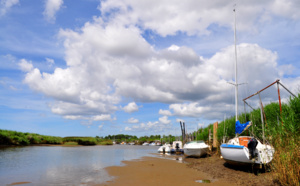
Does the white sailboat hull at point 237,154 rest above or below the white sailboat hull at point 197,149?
above

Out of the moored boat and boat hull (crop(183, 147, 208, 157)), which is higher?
the moored boat

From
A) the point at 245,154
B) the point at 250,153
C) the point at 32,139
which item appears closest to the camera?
the point at 250,153

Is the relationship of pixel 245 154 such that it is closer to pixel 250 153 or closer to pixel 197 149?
pixel 250 153

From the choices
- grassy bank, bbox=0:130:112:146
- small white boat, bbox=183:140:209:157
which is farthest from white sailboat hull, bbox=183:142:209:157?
grassy bank, bbox=0:130:112:146

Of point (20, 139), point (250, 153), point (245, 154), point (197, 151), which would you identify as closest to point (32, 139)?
point (20, 139)

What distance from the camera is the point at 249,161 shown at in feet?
38.7

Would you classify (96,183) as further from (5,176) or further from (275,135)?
(275,135)

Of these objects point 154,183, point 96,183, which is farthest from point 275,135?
point 96,183

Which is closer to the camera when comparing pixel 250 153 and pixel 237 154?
pixel 250 153

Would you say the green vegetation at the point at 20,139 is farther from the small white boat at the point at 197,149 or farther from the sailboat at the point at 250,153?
the sailboat at the point at 250,153

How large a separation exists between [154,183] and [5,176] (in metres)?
9.57

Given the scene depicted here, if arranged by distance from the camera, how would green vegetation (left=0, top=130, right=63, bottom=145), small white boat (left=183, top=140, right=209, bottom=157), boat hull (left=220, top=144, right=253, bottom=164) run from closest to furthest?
boat hull (left=220, top=144, right=253, bottom=164), small white boat (left=183, top=140, right=209, bottom=157), green vegetation (left=0, top=130, right=63, bottom=145)

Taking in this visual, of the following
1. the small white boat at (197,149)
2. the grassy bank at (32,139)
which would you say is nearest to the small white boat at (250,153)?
the small white boat at (197,149)

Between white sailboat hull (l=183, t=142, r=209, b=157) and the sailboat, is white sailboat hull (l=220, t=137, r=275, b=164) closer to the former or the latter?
the sailboat
